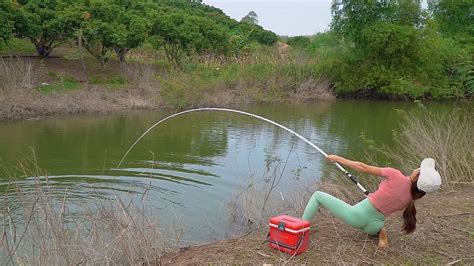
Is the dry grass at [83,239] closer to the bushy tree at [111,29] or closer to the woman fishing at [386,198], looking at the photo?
the woman fishing at [386,198]

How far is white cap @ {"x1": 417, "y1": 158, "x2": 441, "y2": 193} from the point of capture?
3846mm

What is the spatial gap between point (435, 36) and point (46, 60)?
65.9ft

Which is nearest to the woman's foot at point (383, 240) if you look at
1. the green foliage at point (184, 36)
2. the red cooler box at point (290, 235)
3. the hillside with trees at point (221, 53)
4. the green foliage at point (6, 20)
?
the red cooler box at point (290, 235)

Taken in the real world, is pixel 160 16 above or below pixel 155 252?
above

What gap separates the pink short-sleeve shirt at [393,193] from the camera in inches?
164

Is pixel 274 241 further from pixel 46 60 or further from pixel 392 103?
pixel 392 103

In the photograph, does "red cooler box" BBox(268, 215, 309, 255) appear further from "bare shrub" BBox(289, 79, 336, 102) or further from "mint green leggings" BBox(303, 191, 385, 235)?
"bare shrub" BBox(289, 79, 336, 102)

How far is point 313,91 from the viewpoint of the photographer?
1005 inches

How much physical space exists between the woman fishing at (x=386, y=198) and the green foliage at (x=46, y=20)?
56.8 feet

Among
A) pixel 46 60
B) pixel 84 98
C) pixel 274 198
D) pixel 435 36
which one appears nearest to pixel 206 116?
pixel 84 98

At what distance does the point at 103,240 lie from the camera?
477 cm

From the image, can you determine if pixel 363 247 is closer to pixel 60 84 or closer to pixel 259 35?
pixel 60 84

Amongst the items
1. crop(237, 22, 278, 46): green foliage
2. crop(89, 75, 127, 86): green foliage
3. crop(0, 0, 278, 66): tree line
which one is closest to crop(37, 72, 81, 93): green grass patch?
crop(89, 75, 127, 86): green foliage

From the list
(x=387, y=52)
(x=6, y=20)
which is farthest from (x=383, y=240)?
(x=387, y=52)
